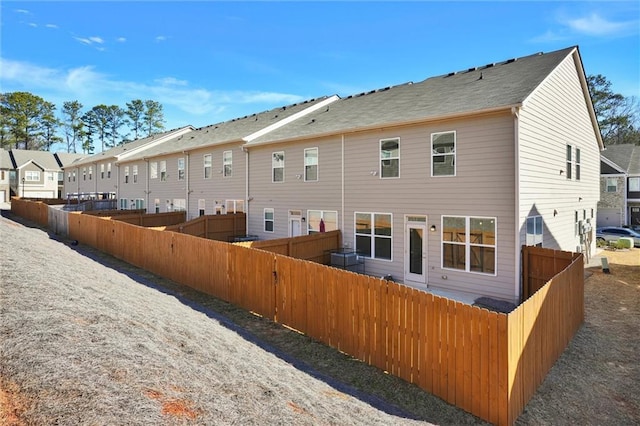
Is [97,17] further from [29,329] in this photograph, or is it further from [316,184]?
[29,329]

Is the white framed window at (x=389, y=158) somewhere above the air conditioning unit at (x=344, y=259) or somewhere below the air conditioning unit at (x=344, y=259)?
above

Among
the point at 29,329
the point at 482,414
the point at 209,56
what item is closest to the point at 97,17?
the point at 209,56

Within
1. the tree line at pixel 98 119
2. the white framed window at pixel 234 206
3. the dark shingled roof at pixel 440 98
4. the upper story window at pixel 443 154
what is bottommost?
the white framed window at pixel 234 206

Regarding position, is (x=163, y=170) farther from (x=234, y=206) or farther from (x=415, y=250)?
(x=415, y=250)

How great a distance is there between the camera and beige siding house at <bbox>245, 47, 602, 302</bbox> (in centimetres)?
1005

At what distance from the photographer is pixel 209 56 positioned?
23125 mm

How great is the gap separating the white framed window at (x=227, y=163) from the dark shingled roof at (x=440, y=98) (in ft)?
8.28

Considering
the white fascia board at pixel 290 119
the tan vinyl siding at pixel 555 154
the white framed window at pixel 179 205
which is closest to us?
the tan vinyl siding at pixel 555 154

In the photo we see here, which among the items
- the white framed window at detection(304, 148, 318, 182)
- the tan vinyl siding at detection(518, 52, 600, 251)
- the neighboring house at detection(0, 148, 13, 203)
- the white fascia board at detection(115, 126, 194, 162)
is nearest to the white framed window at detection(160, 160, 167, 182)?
the white fascia board at detection(115, 126, 194, 162)

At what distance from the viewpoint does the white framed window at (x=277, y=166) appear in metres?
16.5

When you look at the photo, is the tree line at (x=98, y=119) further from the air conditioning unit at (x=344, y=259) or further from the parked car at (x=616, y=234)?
the air conditioning unit at (x=344, y=259)

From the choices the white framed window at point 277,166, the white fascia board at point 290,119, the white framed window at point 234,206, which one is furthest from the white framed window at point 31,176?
the white framed window at point 277,166

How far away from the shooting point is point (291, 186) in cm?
1598

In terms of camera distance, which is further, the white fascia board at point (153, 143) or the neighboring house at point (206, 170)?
the white fascia board at point (153, 143)
